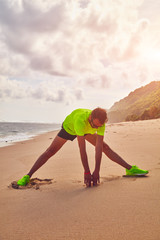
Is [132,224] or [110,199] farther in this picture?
[110,199]

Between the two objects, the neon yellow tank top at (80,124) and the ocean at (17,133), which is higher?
the neon yellow tank top at (80,124)

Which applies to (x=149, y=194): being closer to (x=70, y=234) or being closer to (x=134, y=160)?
(x=70, y=234)

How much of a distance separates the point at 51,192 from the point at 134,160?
251 centimetres

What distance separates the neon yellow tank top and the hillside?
25682 millimetres

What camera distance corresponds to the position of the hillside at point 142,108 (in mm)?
30312

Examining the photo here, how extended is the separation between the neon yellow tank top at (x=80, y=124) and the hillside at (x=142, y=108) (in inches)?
1011

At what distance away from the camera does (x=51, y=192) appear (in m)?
2.93

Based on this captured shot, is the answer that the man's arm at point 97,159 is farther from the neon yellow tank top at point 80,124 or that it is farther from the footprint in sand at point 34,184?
the footprint in sand at point 34,184

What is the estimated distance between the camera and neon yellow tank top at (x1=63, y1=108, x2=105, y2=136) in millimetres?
3014

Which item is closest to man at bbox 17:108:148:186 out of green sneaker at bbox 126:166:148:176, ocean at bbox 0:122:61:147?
green sneaker at bbox 126:166:148:176

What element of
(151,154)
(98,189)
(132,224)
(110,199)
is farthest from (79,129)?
(151,154)

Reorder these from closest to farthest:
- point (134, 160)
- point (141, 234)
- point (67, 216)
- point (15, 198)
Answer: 1. point (141, 234)
2. point (67, 216)
3. point (15, 198)
4. point (134, 160)

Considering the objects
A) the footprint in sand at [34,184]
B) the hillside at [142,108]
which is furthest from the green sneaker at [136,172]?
the hillside at [142,108]

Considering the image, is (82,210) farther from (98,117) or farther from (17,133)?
(17,133)
